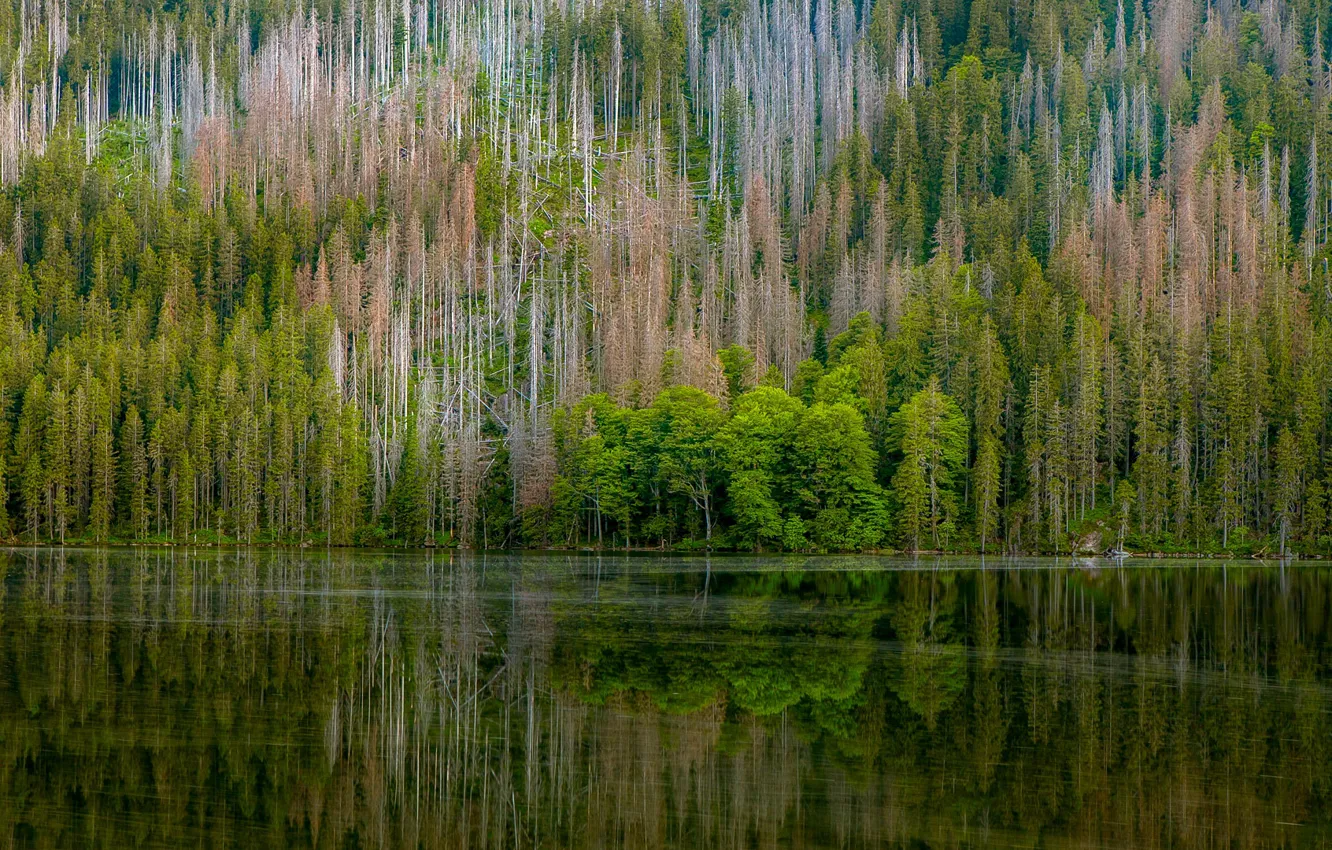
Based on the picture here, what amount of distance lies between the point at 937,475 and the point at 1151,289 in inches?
1701

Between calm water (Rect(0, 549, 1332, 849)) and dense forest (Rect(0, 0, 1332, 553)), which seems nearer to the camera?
calm water (Rect(0, 549, 1332, 849))

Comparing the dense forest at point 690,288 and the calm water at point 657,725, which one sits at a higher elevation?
the dense forest at point 690,288

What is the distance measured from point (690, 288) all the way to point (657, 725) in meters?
123

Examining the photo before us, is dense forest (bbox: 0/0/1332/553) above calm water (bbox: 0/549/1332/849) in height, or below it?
above

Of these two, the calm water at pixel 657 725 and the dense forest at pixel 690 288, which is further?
the dense forest at pixel 690 288

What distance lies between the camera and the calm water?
1841 cm

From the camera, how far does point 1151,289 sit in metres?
129

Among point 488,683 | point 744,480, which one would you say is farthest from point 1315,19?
point 488,683

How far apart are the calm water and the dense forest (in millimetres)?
58461

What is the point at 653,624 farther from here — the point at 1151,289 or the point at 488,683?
the point at 1151,289

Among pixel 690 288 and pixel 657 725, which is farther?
pixel 690 288

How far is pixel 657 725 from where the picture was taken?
80.9ft

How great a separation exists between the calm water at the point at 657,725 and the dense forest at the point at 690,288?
58461 millimetres

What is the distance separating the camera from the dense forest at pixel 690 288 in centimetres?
10469
